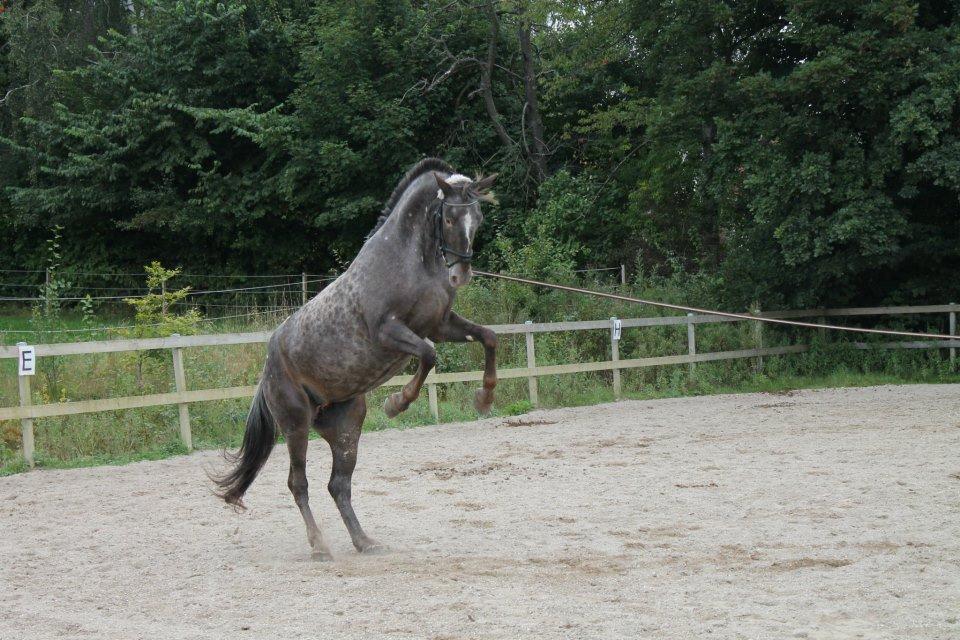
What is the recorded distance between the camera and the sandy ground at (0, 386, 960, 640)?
4941 mm

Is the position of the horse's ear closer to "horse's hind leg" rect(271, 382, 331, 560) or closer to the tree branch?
"horse's hind leg" rect(271, 382, 331, 560)

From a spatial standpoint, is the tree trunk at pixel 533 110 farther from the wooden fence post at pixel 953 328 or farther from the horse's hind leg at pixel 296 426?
the horse's hind leg at pixel 296 426

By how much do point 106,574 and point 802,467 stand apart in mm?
6048

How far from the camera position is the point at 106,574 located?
6.38 metres

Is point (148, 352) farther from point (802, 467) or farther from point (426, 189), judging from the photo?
point (802, 467)

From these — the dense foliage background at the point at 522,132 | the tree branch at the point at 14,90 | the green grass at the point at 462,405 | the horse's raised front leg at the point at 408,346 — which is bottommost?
the green grass at the point at 462,405

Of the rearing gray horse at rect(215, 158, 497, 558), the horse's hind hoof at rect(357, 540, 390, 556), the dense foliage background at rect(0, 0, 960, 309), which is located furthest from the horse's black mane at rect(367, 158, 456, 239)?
the dense foliage background at rect(0, 0, 960, 309)

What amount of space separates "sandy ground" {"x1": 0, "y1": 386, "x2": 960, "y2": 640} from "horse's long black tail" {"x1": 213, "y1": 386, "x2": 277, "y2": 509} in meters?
0.42

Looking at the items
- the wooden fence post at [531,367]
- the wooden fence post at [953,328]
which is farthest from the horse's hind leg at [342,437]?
the wooden fence post at [953,328]

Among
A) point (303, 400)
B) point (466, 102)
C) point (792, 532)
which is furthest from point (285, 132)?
point (792, 532)

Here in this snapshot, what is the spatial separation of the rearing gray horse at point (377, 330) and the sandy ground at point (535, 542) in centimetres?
70

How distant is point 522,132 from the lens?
23.9 metres

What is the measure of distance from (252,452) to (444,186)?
2619 millimetres

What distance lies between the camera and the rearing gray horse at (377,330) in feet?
20.5
